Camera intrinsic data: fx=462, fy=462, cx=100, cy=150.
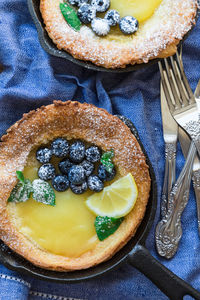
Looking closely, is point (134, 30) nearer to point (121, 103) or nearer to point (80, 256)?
point (121, 103)

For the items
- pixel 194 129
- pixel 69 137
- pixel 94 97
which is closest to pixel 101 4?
pixel 94 97

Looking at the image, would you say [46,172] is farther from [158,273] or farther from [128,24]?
[128,24]

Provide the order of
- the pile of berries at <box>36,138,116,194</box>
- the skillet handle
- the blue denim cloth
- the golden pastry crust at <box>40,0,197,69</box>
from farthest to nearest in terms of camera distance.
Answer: the blue denim cloth < the golden pastry crust at <box>40,0,197,69</box> < the pile of berries at <box>36,138,116,194</box> < the skillet handle

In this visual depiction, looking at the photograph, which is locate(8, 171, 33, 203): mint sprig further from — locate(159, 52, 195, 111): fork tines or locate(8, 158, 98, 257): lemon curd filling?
locate(159, 52, 195, 111): fork tines

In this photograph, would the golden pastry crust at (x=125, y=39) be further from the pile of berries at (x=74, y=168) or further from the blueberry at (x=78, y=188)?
the blueberry at (x=78, y=188)

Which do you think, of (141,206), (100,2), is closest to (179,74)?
(100,2)

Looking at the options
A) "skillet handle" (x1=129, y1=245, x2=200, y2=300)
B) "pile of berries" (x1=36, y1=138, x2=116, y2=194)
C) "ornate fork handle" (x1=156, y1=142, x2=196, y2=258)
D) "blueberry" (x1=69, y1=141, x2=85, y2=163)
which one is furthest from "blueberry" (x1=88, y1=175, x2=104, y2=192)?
"ornate fork handle" (x1=156, y1=142, x2=196, y2=258)
